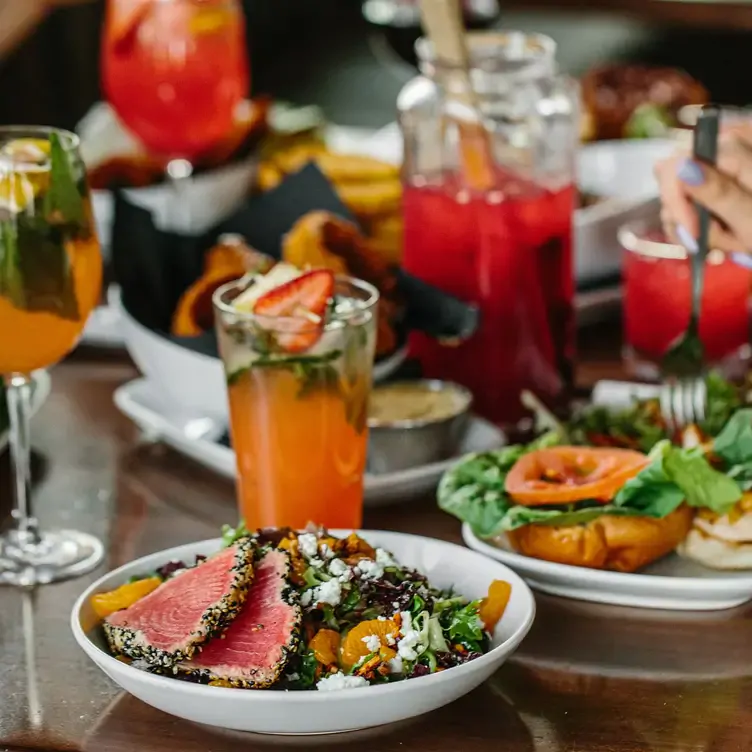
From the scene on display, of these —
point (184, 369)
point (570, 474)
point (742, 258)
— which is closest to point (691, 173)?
point (742, 258)

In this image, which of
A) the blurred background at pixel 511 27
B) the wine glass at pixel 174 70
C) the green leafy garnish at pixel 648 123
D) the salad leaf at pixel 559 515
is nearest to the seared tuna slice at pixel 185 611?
the salad leaf at pixel 559 515

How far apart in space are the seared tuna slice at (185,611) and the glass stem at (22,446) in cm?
33

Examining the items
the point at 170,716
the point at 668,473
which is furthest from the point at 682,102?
the point at 170,716

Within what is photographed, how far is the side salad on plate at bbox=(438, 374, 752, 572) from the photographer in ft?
4.39

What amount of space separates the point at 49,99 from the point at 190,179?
1339 millimetres

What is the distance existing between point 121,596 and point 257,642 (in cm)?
17

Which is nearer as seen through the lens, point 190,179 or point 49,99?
point 190,179

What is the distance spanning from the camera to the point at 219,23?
2.31 meters

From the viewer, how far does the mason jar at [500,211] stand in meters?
1.77

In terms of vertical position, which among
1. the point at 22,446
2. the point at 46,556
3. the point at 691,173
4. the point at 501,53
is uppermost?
the point at 501,53

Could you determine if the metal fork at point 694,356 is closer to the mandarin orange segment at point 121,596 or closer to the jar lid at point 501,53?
the jar lid at point 501,53

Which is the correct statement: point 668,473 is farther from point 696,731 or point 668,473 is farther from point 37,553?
point 37,553

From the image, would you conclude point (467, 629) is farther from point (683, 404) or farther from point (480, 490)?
point (683, 404)

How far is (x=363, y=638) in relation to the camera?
1.12 m
